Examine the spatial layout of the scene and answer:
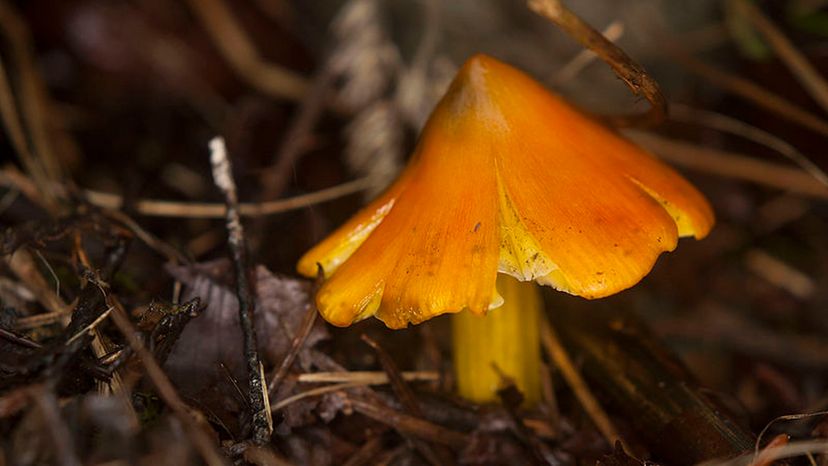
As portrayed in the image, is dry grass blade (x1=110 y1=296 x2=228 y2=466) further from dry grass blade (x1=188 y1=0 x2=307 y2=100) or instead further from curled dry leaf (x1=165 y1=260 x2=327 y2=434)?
dry grass blade (x1=188 y1=0 x2=307 y2=100)

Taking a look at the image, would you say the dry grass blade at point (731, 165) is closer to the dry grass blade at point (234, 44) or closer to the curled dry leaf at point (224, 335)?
the curled dry leaf at point (224, 335)

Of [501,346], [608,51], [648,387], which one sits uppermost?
[608,51]

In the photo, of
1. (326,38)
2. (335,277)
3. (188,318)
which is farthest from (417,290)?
(326,38)

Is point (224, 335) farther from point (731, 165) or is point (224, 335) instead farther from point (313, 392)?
point (731, 165)

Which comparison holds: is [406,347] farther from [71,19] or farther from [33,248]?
[71,19]

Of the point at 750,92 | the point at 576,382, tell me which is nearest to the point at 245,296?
the point at 576,382

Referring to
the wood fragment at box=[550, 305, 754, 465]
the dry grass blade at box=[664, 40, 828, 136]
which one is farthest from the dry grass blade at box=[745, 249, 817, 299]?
the wood fragment at box=[550, 305, 754, 465]
